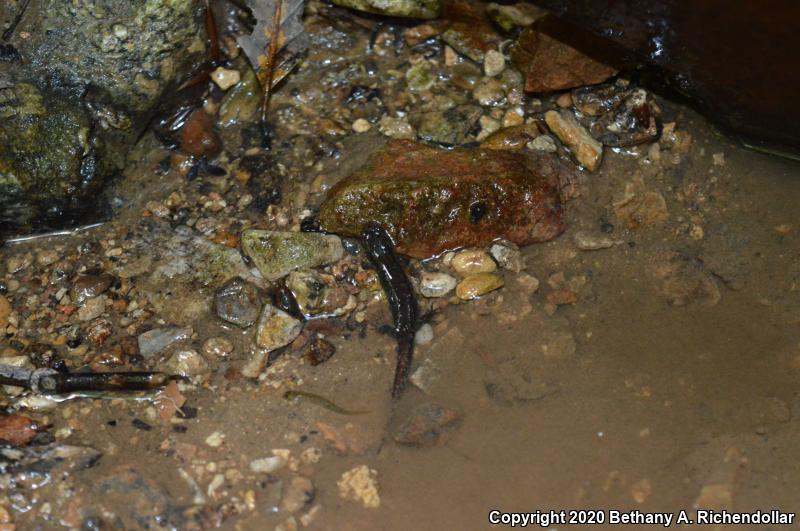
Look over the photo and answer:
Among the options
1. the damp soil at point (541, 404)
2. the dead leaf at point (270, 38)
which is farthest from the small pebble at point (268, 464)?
the dead leaf at point (270, 38)

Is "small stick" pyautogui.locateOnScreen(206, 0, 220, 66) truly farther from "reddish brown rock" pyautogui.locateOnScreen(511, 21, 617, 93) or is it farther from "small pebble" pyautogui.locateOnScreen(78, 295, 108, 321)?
"reddish brown rock" pyautogui.locateOnScreen(511, 21, 617, 93)

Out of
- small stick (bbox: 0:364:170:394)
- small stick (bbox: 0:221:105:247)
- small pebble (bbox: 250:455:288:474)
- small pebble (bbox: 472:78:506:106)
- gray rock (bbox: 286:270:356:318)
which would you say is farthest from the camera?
small pebble (bbox: 472:78:506:106)

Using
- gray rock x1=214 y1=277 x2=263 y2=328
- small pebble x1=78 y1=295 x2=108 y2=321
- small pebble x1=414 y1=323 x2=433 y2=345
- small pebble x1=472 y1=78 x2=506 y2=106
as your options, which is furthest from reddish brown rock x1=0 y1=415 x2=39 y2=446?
small pebble x1=472 y1=78 x2=506 y2=106

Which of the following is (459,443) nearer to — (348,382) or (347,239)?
(348,382)

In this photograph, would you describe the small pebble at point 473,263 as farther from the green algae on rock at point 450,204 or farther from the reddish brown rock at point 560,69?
the reddish brown rock at point 560,69

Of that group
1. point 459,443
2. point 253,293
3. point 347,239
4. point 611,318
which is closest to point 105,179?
point 253,293

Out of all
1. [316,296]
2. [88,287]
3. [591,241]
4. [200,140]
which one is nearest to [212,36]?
[200,140]
